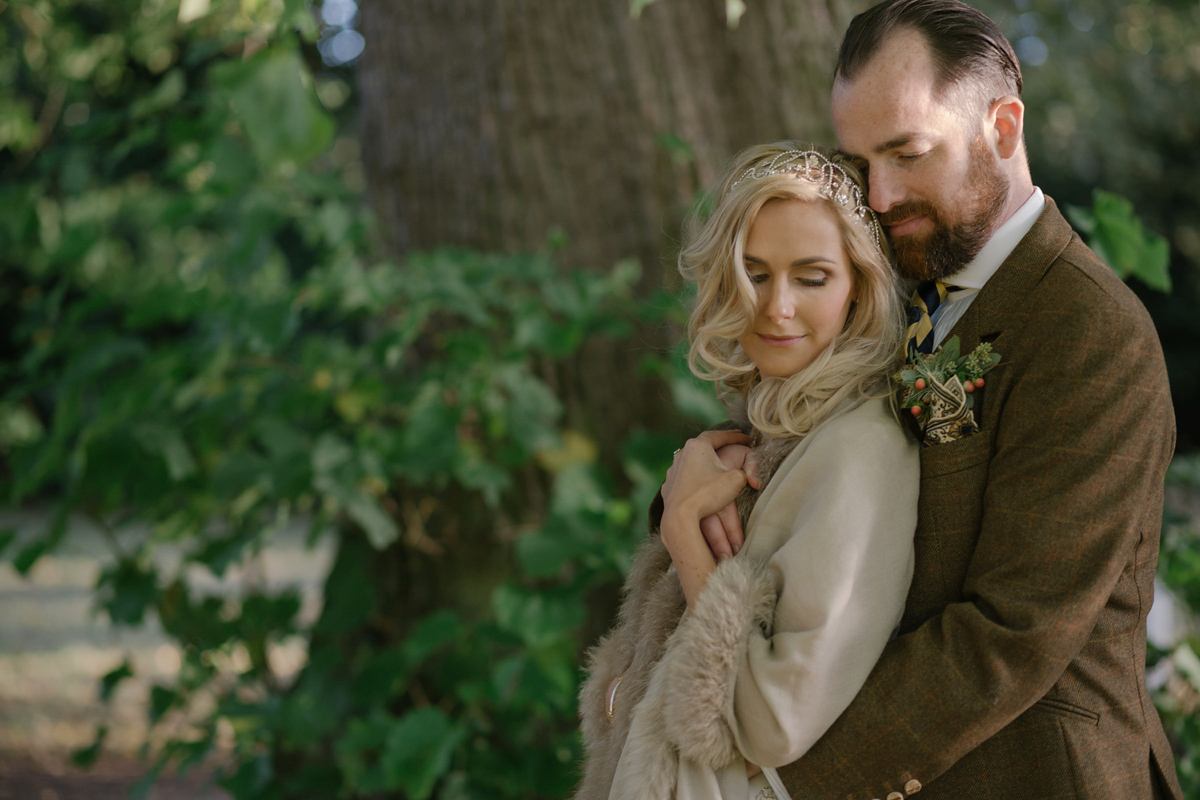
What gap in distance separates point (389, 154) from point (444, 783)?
6.78 ft

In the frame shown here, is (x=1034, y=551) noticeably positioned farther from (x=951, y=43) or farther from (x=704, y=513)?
(x=951, y=43)

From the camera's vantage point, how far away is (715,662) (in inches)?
55.7

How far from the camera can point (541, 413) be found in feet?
9.65

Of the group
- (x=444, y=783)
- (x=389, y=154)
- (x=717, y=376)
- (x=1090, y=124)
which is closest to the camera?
(x=717, y=376)

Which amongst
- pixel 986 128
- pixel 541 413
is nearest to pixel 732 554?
pixel 986 128

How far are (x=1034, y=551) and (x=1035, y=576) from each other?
3 cm

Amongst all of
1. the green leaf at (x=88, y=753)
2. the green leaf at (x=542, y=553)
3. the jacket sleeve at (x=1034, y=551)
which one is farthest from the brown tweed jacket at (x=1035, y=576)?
the green leaf at (x=88, y=753)

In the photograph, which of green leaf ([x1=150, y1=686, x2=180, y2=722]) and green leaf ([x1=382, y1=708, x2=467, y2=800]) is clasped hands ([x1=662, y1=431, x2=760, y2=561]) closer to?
green leaf ([x1=382, y1=708, x2=467, y2=800])

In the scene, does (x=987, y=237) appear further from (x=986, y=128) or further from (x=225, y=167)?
(x=225, y=167)

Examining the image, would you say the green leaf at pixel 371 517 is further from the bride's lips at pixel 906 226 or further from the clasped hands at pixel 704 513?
the bride's lips at pixel 906 226

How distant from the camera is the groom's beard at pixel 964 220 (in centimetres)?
149

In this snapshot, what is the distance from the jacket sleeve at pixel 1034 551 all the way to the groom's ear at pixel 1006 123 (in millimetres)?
269

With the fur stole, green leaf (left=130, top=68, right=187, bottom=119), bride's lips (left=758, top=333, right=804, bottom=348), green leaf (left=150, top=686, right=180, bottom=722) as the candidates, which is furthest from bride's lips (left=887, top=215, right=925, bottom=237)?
green leaf (left=150, top=686, right=180, bottom=722)

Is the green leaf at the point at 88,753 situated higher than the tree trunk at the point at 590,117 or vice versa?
the tree trunk at the point at 590,117
